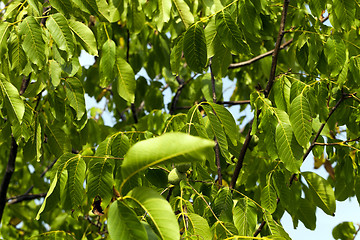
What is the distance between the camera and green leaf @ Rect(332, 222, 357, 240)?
128 inches

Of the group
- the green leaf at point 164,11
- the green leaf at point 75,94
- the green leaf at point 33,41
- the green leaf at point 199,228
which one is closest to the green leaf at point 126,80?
the green leaf at point 75,94

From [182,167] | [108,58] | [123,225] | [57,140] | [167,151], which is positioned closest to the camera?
[167,151]

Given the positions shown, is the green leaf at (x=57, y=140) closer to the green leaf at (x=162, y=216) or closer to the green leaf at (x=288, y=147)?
the green leaf at (x=288, y=147)

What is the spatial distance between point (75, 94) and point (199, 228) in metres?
1.07

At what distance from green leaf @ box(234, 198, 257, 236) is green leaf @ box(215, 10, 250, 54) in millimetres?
581

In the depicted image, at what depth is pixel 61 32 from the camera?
1.95 metres

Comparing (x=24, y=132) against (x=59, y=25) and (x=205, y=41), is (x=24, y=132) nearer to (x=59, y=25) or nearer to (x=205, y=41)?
(x=59, y=25)

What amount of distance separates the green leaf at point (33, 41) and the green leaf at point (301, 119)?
98 centimetres

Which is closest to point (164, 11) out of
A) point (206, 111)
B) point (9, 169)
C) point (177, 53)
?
point (177, 53)

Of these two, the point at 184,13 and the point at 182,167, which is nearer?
the point at 182,167

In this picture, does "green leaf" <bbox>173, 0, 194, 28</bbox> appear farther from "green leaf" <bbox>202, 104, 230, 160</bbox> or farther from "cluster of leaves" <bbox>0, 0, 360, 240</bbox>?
"green leaf" <bbox>202, 104, 230, 160</bbox>

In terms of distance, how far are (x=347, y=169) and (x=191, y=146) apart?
1821 millimetres

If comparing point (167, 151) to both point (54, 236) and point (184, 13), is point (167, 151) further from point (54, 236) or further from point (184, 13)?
point (54, 236)

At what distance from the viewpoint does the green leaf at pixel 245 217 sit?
72.1 inches
